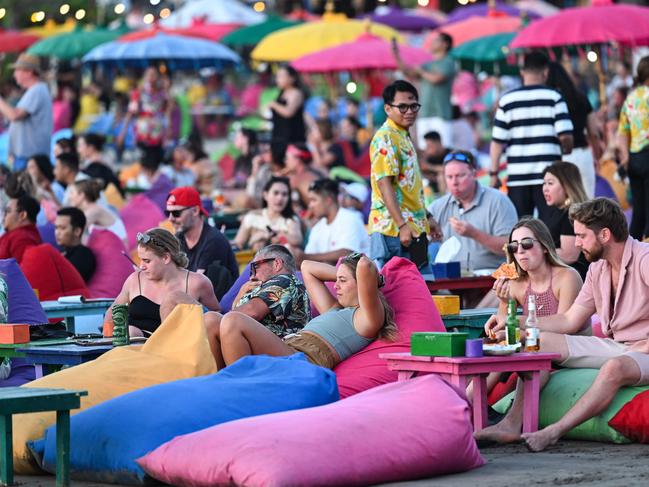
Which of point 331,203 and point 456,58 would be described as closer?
point 331,203

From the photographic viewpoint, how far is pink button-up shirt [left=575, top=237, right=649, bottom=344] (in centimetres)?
830

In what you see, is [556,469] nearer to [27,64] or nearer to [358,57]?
[27,64]

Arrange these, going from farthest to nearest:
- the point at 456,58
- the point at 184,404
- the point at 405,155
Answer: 1. the point at 456,58
2. the point at 405,155
3. the point at 184,404

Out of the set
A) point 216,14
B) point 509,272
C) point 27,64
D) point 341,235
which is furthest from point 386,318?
point 216,14

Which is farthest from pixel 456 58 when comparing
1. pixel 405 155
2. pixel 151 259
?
pixel 151 259

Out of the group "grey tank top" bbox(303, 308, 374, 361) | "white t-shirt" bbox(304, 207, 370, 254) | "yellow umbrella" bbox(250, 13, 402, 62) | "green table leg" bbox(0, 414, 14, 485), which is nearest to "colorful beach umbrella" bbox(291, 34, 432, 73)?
"yellow umbrella" bbox(250, 13, 402, 62)

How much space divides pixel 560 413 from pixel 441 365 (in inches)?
32.5

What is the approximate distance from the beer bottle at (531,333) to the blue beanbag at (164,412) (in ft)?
3.38

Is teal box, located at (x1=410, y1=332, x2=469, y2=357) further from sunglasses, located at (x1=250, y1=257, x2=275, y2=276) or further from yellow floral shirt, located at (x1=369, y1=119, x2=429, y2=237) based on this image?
yellow floral shirt, located at (x1=369, y1=119, x2=429, y2=237)

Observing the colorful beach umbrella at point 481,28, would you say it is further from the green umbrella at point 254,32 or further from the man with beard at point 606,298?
the man with beard at point 606,298

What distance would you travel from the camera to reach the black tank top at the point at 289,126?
61.3ft

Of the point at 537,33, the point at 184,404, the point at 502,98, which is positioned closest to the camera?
the point at 184,404

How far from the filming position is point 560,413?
8.21 meters

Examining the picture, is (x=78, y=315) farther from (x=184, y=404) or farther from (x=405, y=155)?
(x=184, y=404)
